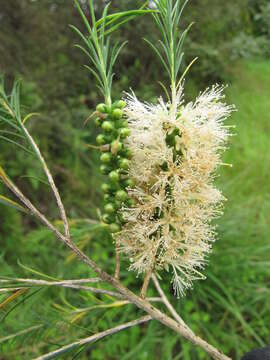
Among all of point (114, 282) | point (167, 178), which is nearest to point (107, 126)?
point (167, 178)

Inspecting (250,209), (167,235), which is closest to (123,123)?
(167,235)

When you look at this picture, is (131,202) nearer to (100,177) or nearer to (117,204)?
(117,204)

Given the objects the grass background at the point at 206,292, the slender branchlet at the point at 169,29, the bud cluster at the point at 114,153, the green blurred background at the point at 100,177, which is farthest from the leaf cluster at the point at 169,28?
the grass background at the point at 206,292

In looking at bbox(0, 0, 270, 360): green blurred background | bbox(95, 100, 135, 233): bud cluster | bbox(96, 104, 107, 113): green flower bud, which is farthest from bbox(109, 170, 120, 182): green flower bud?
bbox(0, 0, 270, 360): green blurred background

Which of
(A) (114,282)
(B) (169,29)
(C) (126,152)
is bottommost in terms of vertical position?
(A) (114,282)

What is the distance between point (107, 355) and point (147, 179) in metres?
1.79

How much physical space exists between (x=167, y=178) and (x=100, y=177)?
7.70ft

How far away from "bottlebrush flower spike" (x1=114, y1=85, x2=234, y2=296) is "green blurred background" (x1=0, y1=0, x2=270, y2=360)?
0.87 feet

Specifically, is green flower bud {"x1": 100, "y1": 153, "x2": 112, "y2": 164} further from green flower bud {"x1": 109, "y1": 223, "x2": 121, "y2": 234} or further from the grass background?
the grass background

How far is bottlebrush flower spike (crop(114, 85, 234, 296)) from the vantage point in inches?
26.8

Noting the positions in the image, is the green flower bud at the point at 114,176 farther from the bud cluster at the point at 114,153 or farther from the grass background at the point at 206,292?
the grass background at the point at 206,292

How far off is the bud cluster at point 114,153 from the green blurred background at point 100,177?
0.32 metres

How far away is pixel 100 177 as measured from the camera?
3.01 meters

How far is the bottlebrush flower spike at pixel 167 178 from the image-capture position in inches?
26.8
